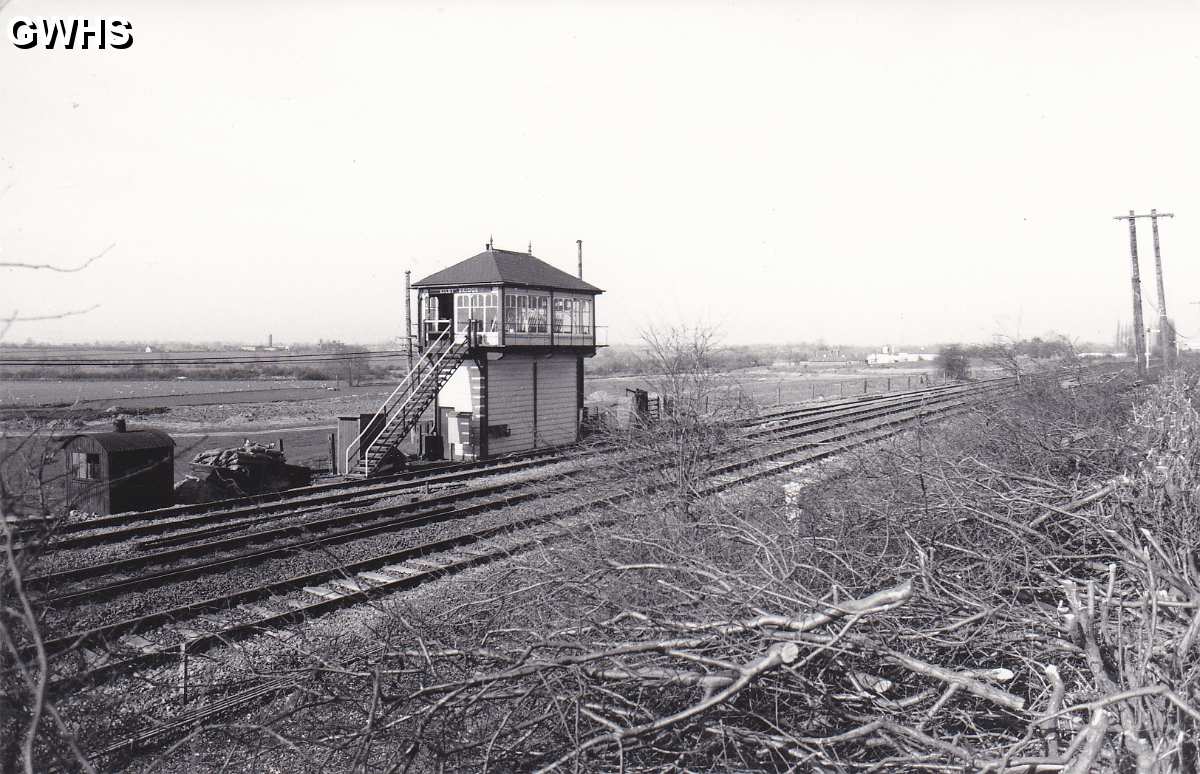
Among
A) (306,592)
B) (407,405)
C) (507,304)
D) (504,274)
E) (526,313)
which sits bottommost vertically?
(306,592)

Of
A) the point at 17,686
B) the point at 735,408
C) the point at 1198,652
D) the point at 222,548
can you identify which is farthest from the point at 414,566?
the point at 1198,652

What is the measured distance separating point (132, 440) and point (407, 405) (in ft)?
24.8

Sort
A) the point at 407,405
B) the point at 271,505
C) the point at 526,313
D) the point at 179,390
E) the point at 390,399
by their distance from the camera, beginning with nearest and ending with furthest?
the point at 271,505, the point at 407,405, the point at 390,399, the point at 526,313, the point at 179,390

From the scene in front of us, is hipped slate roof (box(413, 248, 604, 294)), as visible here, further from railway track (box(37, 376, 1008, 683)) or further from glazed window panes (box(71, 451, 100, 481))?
railway track (box(37, 376, 1008, 683))

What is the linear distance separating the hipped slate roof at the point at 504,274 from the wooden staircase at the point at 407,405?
1909mm

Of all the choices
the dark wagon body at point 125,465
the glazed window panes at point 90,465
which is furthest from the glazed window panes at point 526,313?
the glazed window panes at point 90,465

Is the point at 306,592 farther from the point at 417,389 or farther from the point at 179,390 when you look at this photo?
the point at 179,390

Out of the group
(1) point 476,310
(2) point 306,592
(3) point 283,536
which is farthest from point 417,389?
(2) point 306,592

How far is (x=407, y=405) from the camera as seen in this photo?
23172 millimetres

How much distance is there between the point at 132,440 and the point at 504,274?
12.0 metres

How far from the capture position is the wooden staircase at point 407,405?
22.2 metres

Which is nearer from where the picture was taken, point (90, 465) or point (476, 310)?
point (90, 465)

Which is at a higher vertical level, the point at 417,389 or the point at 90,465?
the point at 417,389

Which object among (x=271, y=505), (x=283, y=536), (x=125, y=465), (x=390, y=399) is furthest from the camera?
(x=390, y=399)
